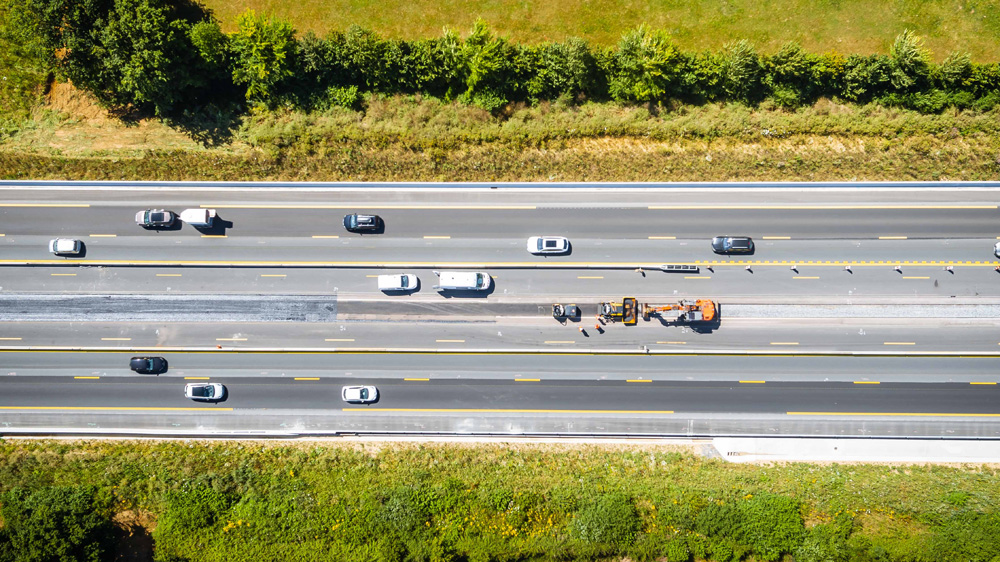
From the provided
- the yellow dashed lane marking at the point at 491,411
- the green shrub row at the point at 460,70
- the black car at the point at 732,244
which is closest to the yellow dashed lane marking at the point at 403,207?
the green shrub row at the point at 460,70

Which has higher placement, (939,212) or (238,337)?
(939,212)

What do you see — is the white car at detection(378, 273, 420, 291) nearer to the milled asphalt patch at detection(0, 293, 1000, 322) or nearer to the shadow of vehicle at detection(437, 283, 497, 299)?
the milled asphalt patch at detection(0, 293, 1000, 322)

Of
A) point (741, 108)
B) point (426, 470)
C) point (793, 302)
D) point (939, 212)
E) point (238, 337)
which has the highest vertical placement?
point (741, 108)

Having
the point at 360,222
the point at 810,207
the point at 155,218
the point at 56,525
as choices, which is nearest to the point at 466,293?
the point at 360,222

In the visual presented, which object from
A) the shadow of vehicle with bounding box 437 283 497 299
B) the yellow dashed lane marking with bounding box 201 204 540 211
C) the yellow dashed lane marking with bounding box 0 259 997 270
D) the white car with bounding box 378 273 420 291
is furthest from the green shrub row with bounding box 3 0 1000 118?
the shadow of vehicle with bounding box 437 283 497 299

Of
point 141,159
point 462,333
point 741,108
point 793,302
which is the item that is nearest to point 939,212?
point 793,302

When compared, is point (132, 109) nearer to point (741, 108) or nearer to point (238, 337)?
point (238, 337)

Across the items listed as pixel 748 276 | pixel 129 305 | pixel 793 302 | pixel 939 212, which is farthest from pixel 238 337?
pixel 939 212
